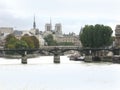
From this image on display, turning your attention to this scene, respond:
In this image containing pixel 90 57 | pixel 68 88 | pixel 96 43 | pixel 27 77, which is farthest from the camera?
pixel 96 43

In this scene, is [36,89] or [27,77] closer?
[36,89]

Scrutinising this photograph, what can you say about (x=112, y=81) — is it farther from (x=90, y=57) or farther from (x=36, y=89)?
(x=90, y=57)

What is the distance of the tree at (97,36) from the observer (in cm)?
13938

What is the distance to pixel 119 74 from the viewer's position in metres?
77.5

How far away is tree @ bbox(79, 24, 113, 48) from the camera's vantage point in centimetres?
13938

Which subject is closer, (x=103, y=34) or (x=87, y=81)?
(x=87, y=81)

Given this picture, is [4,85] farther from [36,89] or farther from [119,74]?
[119,74]

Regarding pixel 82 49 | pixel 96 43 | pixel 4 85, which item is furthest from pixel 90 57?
pixel 4 85

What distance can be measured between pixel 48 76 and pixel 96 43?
63491 mm

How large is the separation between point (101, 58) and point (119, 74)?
1974 inches

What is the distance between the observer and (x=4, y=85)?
62156 millimetres

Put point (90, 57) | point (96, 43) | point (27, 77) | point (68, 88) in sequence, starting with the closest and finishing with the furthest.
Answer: point (68, 88)
point (27, 77)
point (90, 57)
point (96, 43)

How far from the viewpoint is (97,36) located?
14012 centimetres

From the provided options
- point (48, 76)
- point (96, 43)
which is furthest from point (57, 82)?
point (96, 43)
